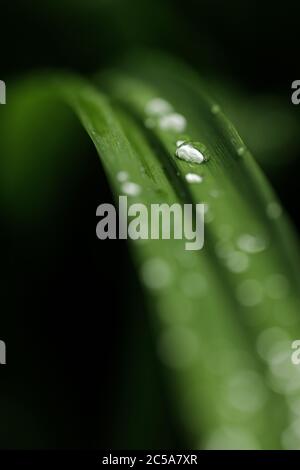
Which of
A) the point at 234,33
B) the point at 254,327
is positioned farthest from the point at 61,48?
the point at 254,327

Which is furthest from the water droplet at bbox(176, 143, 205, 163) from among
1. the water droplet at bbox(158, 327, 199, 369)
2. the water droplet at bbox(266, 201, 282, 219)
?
the water droplet at bbox(158, 327, 199, 369)

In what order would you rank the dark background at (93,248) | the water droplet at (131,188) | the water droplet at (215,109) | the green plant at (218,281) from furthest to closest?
the dark background at (93,248), the water droplet at (215,109), the water droplet at (131,188), the green plant at (218,281)

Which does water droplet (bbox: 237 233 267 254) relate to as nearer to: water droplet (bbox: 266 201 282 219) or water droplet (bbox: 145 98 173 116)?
water droplet (bbox: 266 201 282 219)

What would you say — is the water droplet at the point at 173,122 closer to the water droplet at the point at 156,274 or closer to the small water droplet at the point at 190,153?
the small water droplet at the point at 190,153

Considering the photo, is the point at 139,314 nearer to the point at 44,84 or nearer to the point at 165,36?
the point at 44,84

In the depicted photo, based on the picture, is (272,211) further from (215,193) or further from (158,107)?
(158,107)

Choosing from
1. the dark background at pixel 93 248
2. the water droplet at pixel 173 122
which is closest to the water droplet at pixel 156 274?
the water droplet at pixel 173 122
